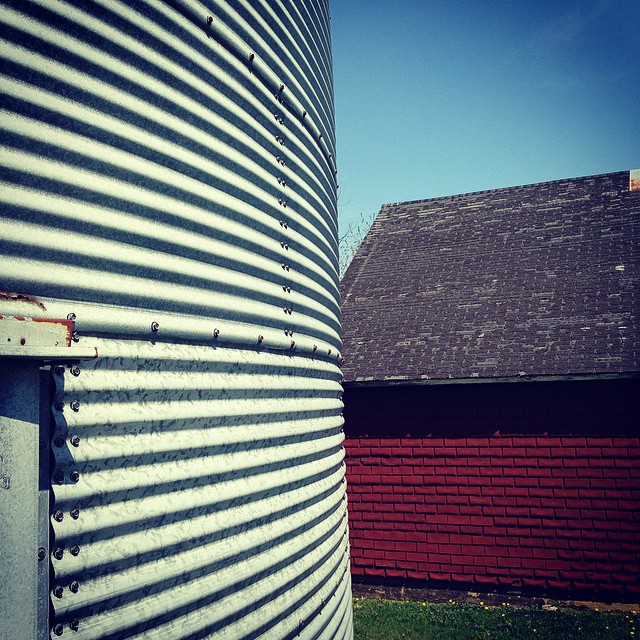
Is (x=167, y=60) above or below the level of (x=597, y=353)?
above

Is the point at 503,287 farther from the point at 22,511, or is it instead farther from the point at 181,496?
the point at 22,511

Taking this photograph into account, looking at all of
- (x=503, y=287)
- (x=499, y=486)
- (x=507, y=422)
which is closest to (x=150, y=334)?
(x=507, y=422)

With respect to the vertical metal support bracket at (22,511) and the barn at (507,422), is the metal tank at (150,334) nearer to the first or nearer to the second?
the vertical metal support bracket at (22,511)

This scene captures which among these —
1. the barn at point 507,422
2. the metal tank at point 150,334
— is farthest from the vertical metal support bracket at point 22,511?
the barn at point 507,422

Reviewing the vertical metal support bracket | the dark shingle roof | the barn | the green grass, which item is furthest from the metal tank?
the dark shingle roof

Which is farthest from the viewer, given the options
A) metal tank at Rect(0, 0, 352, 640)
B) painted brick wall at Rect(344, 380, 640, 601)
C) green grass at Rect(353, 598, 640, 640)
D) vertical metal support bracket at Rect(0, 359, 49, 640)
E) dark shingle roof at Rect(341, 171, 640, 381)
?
dark shingle roof at Rect(341, 171, 640, 381)

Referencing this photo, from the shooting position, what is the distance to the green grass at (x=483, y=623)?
6898 millimetres

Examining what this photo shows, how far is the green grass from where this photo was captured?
272 inches

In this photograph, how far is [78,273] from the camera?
5.35 feet

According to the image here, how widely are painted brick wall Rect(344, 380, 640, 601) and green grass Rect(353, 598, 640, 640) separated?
0.72m

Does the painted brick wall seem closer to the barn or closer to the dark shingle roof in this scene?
the barn

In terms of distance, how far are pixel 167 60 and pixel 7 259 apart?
1080 millimetres

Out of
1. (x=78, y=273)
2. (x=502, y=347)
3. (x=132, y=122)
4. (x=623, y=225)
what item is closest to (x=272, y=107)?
(x=132, y=122)

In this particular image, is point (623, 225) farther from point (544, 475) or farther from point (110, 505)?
point (110, 505)
